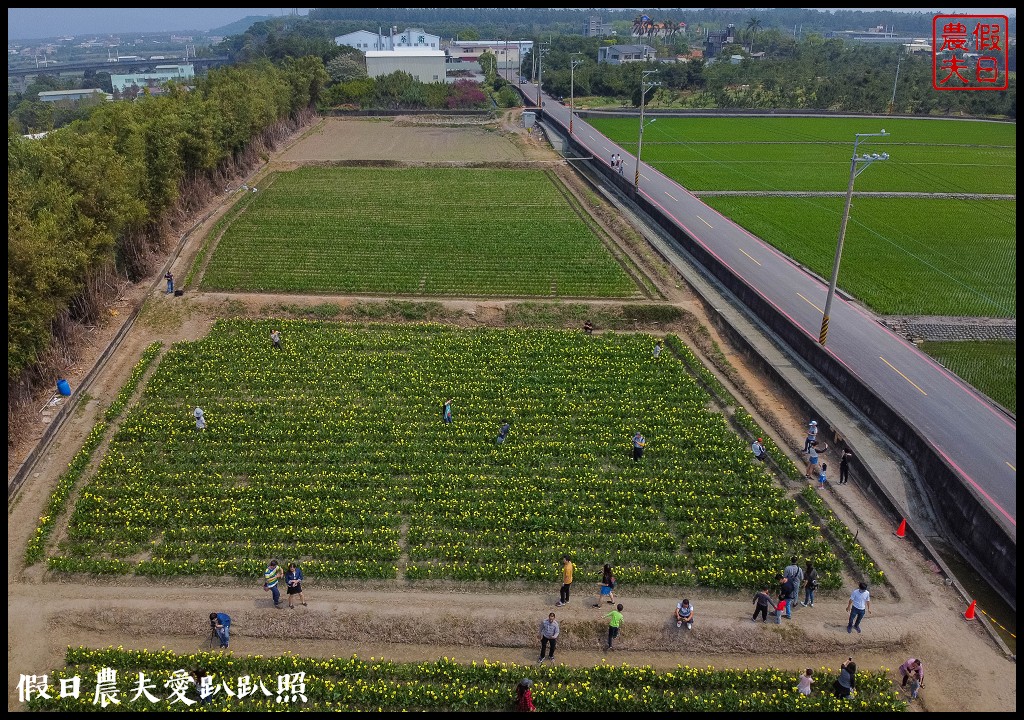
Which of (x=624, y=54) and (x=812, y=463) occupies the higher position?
(x=624, y=54)

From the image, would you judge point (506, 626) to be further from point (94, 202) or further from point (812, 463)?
point (94, 202)

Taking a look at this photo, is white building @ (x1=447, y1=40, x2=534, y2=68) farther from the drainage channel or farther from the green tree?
the drainage channel

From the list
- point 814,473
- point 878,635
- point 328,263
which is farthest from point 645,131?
point 878,635

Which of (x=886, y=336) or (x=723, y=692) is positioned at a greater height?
(x=886, y=336)

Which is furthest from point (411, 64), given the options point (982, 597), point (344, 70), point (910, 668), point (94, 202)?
point (910, 668)

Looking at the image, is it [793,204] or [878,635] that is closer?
[878,635]

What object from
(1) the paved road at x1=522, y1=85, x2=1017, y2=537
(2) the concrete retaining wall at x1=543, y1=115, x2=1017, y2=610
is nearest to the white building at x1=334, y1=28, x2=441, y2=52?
(1) the paved road at x1=522, y1=85, x2=1017, y2=537

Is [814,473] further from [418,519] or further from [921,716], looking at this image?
[418,519]
